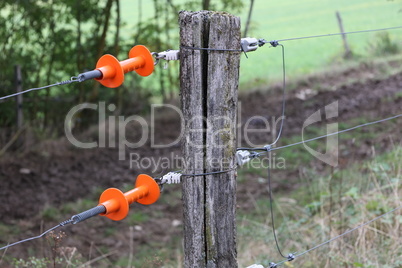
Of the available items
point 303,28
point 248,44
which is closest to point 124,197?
point 248,44

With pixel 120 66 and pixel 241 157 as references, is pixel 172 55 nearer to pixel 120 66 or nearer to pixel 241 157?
pixel 120 66

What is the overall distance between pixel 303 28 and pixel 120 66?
1884 cm

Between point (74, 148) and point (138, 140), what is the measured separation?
1026 mm

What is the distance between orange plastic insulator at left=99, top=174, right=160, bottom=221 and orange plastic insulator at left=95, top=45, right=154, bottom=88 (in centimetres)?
45

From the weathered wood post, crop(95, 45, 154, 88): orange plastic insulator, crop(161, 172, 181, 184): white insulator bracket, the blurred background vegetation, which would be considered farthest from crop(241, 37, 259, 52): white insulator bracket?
the blurred background vegetation

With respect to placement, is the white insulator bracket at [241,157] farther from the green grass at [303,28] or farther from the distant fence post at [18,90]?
the green grass at [303,28]

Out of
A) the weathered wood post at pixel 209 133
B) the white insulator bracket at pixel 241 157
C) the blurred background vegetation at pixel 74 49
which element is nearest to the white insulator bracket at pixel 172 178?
the weathered wood post at pixel 209 133

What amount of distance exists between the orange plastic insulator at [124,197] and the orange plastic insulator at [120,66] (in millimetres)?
453

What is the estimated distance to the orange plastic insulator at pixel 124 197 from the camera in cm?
233

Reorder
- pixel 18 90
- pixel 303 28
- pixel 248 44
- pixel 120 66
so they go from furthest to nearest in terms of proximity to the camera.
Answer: pixel 303 28, pixel 18 90, pixel 248 44, pixel 120 66

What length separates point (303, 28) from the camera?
66.8 ft

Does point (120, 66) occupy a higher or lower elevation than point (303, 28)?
lower

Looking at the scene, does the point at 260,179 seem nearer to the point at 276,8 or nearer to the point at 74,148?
the point at 74,148

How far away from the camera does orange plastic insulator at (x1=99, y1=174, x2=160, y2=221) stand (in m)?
2.33
